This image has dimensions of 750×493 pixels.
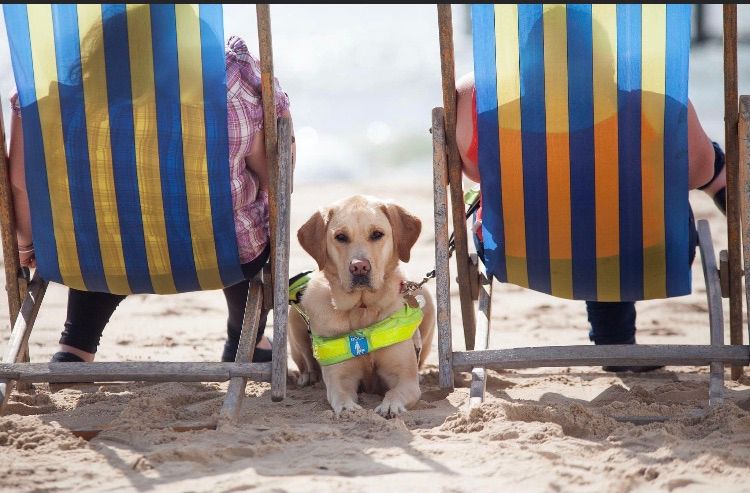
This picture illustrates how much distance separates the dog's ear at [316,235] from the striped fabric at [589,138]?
0.79 meters

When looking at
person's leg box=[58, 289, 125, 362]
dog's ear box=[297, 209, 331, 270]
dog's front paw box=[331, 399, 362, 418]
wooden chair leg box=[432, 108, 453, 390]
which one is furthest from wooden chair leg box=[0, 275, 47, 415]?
wooden chair leg box=[432, 108, 453, 390]

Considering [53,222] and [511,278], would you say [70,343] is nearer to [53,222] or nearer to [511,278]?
[53,222]

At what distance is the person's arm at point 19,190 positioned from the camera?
4.05 metres

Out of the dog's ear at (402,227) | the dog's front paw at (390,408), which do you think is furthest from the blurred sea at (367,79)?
the dog's front paw at (390,408)

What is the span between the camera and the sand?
281 centimetres

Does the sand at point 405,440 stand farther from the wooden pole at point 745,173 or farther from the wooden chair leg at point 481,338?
the wooden pole at point 745,173

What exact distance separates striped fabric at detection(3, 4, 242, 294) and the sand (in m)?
0.64

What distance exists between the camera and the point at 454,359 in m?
3.81

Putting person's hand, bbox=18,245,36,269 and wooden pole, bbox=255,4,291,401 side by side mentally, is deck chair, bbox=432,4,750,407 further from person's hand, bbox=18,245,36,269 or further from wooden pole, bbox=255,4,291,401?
person's hand, bbox=18,245,36,269

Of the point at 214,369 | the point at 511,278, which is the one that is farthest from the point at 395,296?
the point at 214,369

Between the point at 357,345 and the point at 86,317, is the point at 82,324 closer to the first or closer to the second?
the point at 86,317

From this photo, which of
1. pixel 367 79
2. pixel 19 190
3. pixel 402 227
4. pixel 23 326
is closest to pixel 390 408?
pixel 402 227

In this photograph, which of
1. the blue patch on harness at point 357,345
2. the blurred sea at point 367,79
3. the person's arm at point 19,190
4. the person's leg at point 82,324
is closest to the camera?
the person's arm at point 19,190

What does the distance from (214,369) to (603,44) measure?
2.06 metres
